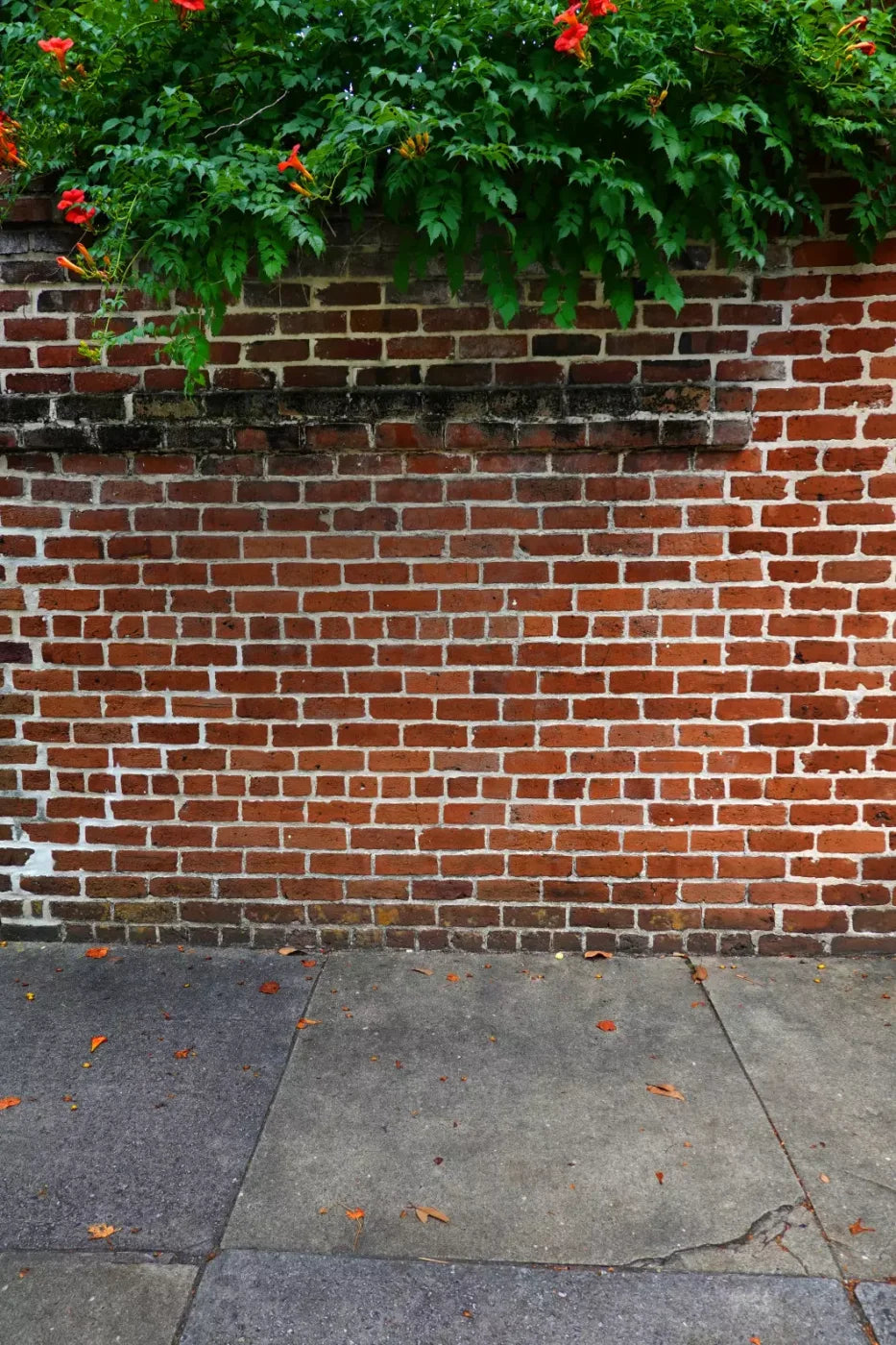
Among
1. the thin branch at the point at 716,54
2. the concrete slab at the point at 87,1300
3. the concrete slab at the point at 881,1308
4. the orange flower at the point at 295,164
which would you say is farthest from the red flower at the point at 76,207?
the concrete slab at the point at 881,1308

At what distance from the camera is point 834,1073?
265 cm

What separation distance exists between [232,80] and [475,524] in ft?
5.28

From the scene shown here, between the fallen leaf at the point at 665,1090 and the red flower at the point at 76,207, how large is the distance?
3.17 metres

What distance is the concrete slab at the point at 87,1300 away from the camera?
5.97 ft

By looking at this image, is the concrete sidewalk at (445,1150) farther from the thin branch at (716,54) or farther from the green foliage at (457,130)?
the thin branch at (716,54)

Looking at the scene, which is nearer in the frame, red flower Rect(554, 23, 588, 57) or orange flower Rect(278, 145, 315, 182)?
red flower Rect(554, 23, 588, 57)

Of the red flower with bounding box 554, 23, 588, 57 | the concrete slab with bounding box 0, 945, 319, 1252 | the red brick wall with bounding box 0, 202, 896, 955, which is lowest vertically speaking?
the concrete slab with bounding box 0, 945, 319, 1252

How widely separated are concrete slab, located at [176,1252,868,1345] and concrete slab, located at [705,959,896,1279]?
0.23m

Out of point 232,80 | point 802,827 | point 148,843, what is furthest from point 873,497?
point 148,843

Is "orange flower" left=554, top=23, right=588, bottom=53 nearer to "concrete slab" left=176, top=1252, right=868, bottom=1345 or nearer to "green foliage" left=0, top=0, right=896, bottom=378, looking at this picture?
"green foliage" left=0, top=0, right=896, bottom=378

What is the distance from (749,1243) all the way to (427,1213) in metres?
0.74

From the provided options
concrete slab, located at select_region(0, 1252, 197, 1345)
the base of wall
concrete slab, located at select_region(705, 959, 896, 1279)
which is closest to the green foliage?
the base of wall

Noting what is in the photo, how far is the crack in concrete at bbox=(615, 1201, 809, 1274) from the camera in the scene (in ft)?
6.51

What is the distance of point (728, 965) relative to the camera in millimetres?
3260
